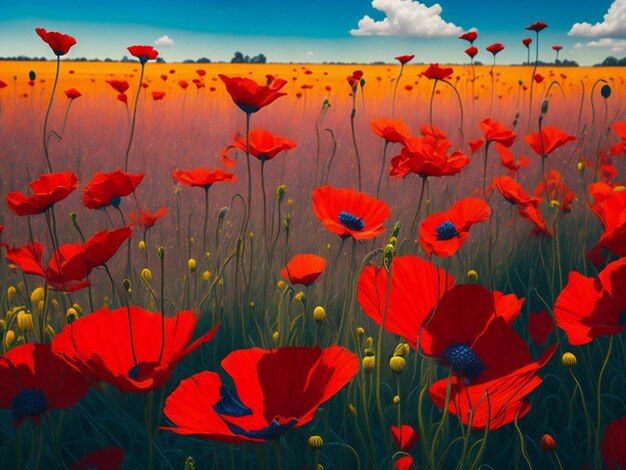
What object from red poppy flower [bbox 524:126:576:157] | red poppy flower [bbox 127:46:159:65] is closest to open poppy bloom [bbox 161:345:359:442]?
red poppy flower [bbox 524:126:576:157]

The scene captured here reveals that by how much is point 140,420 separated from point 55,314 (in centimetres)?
40

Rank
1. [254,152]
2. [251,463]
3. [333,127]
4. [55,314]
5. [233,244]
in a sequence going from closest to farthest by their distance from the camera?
[251,463] < [55,314] < [254,152] < [233,244] < [333,127]

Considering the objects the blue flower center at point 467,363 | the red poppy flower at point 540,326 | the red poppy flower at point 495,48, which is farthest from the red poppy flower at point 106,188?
the red poppy flower at point 495,48

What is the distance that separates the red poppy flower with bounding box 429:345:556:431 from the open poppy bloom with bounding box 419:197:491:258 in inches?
15.7

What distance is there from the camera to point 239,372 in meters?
0.58

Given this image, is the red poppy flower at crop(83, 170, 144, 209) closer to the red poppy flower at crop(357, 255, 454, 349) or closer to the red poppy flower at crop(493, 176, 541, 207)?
the red poppy flower at crop(357, 255, 454, 349)

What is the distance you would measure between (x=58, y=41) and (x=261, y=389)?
3.95 feet

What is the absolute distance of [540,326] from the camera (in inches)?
39.2

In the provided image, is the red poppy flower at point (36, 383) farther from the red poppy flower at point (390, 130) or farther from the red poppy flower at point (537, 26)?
the red poppy flower at point (537, 26)

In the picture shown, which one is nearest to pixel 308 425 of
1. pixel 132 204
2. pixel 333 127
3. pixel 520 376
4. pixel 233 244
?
pixel 520 376

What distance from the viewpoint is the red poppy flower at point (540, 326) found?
99cm

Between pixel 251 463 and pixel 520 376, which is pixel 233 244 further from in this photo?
pixel 520 376

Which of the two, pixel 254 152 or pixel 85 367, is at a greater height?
pixel 254 152

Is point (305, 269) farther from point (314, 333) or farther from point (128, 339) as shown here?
point (128, 339)
